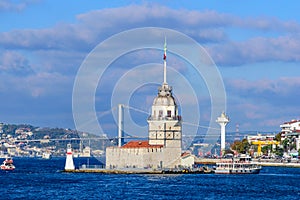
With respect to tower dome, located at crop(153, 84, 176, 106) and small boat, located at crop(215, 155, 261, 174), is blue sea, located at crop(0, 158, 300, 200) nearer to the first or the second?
tower dome, located at crop(153, 84, 176, 106)

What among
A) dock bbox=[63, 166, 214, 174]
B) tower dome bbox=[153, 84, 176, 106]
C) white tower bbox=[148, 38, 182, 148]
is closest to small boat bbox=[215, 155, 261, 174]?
dock bbox=[63, 166, 214, 174]

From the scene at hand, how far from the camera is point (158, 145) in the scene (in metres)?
126

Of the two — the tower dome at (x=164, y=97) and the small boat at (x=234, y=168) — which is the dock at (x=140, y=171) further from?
the tower dome at (x=164, y=97)

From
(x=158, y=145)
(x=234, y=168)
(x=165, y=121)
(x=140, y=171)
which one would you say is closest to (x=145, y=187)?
(x=140, y=171)

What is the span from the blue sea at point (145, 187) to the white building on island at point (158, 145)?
18.8 ft

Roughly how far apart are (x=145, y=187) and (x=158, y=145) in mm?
31580

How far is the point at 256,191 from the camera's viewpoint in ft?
301

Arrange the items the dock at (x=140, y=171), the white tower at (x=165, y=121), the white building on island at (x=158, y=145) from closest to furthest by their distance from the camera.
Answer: the dock at (x=140, y=171) < the white building on island at (x=158, y=145) < the white tower at (x=165, y=121)

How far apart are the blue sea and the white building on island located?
572 centimetres

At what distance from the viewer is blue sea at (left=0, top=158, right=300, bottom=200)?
3312 inches

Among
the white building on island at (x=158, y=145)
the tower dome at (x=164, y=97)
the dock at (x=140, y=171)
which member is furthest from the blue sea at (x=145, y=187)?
the tower dome at (x=164, y=97)

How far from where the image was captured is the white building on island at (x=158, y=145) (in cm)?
12275

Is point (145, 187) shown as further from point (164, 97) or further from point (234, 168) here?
point (234, 168)

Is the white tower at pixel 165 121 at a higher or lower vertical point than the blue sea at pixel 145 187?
higher
